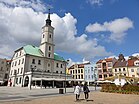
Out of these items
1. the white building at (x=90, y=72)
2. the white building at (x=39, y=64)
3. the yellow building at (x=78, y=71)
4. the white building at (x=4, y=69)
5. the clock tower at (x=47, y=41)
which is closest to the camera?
the white building at (x=39, y=64)

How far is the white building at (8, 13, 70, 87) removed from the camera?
5010cm

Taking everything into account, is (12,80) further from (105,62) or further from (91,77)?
(105,62)

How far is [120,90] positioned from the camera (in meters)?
27.7

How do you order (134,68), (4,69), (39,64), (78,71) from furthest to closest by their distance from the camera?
(78,71) < (4,69) < (134,68) < (39,64)

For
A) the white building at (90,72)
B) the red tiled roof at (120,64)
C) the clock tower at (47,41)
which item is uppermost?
A: the clock tower at (47,41)

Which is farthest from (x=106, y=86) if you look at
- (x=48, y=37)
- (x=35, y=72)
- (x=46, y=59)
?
(x=48, y=37)

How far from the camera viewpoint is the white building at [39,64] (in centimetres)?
5010

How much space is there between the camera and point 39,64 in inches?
2226

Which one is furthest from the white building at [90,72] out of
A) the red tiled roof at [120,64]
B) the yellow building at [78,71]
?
the red tiled roof at [120,64]

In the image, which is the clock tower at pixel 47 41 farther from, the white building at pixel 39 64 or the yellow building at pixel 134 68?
the yellow building at pixel 134 68

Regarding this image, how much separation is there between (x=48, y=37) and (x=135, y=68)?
3621 cm

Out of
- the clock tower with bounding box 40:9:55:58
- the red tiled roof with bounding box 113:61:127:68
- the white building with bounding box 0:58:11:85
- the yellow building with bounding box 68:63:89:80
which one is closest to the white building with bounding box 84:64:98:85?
the yellow building with bounding box 68:63:89:80

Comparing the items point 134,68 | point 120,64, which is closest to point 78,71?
point 120,64

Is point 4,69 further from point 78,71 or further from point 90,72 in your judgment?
point 90,72
